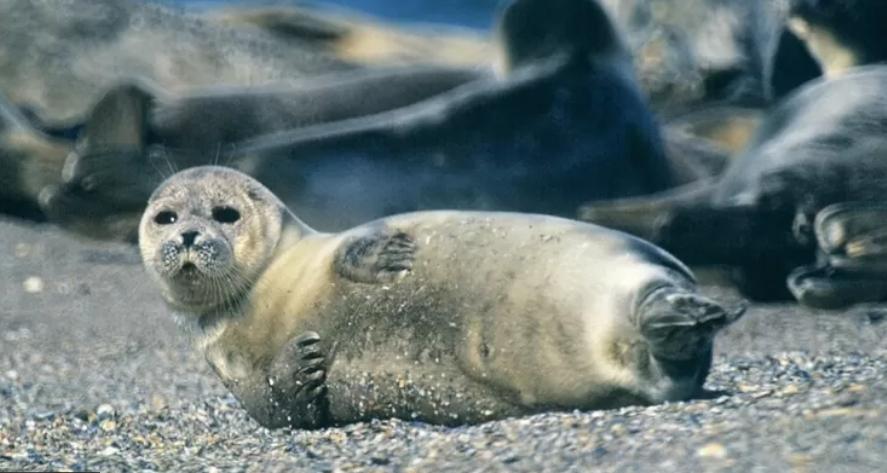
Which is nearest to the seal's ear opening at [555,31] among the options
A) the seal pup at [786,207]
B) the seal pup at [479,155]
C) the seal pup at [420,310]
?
the seal pup at [479,155]

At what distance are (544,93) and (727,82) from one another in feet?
7.27

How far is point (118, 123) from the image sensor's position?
6578mm

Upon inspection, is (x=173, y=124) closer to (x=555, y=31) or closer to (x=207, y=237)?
(x=555, y=31)

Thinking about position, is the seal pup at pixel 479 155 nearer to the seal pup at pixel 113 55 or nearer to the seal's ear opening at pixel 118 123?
the seal's ear opening at pixel 118 123

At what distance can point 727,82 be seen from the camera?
337 inches

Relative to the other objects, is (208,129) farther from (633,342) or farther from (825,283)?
(633,342)

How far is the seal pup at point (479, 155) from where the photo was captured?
20.3 feet

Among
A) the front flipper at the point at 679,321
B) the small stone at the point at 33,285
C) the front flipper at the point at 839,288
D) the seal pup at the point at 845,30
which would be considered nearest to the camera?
the front flipper at the point at 679,321

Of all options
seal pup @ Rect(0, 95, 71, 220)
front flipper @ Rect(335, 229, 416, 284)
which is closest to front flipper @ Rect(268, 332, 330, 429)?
front flipper @ Rect(335, 229, 416, 284)

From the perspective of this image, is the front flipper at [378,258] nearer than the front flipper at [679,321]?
No

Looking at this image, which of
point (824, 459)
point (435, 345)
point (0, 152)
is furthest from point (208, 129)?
point (824, 459)

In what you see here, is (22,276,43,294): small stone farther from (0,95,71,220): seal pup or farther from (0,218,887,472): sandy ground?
(0,95,71,220): seal pup

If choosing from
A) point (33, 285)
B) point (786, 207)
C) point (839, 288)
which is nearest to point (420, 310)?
point (839, 288)

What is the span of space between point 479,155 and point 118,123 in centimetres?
136
